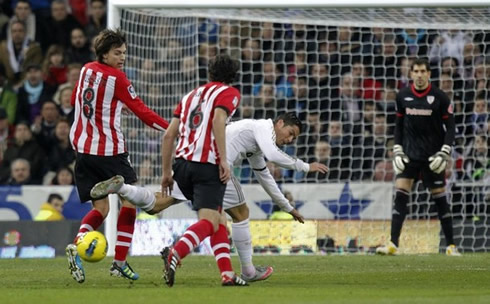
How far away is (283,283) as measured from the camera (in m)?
9.30

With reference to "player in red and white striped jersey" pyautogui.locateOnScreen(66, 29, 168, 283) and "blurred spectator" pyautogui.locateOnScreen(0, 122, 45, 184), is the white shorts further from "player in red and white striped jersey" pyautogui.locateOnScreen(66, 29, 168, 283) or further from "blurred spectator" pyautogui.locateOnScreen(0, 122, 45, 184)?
"blurred spectator" pyautogui.locateOnScreen(0, 122, 45, 184)

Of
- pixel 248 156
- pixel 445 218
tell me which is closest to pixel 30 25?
pixel 445 218

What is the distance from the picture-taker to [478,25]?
1544 cm

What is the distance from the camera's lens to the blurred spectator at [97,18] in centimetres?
1964

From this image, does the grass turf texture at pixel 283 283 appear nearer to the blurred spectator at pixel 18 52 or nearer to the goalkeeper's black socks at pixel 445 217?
the goalkeeper's black socks at pixel 445 217

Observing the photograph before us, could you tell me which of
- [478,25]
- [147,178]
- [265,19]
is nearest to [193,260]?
[147,178]

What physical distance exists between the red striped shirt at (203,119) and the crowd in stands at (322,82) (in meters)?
7.10

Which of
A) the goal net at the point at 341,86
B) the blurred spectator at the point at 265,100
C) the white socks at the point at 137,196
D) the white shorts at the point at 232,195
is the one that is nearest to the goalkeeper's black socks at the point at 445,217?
the goal net at the point at 341,86

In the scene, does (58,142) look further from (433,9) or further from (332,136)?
(433,9)

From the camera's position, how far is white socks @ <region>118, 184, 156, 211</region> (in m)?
9.27

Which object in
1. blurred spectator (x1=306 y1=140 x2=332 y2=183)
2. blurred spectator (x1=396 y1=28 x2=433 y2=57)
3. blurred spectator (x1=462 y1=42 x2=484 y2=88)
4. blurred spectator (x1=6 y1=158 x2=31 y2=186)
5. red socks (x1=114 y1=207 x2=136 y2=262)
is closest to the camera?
red socks (x1=114 y1=207 x2=136 y2=262)

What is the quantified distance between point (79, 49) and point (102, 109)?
1006 centimetres

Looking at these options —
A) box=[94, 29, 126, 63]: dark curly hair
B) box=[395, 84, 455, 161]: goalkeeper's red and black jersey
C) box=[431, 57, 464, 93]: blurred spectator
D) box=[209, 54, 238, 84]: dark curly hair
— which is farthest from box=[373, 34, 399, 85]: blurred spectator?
box=[209, 54, 238, 84]: dark curly hair

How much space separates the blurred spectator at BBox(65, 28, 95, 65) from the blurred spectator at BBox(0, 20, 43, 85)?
526mm
